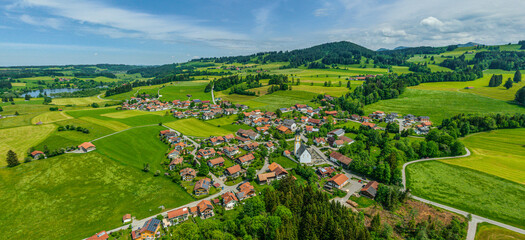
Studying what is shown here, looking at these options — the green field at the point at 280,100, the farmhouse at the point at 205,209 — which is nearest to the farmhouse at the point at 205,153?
the farmhouse at the point at 205,209

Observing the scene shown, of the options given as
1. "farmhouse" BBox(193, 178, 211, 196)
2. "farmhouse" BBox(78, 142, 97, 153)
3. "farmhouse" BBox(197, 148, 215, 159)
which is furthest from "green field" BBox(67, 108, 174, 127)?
"farmhouse" BBox(193, 178, 211, 196)

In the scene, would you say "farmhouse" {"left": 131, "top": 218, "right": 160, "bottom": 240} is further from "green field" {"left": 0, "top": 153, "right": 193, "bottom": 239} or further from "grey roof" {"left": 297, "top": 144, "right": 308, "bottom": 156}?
"grey roof" {"left": 297, "top": 144, "right": 308, "bottom": 156}

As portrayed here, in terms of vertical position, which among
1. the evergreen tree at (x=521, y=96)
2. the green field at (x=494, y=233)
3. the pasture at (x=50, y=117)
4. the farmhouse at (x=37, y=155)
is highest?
the evergreen tree at (x=521, y=96)

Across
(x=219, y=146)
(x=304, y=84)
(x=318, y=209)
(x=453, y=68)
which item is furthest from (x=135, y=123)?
(x=453, y=68)

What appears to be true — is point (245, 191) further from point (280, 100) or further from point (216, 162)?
point (280, 100)

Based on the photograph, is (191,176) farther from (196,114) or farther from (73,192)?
(196,114)

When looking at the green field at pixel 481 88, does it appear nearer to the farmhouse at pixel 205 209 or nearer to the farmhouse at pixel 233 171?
the farmhouse at pixel 233 171
